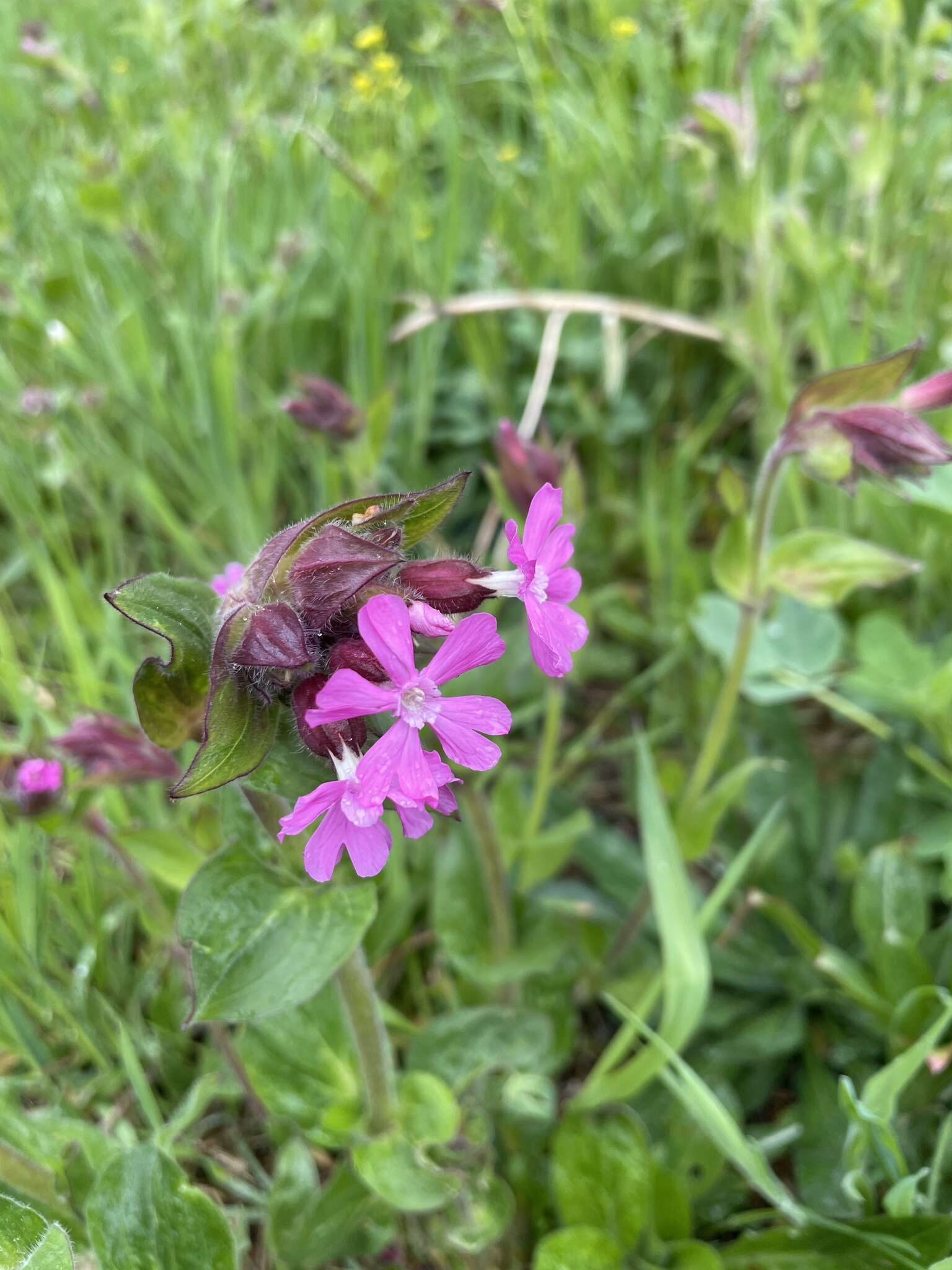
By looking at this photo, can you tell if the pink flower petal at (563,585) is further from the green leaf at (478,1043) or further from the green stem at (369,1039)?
the green leaf at (478,1043)

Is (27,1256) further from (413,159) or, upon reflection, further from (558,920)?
(413,159)

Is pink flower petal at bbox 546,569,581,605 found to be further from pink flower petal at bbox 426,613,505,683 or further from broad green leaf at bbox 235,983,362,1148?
broad green leaf at bbox 235,983,362,1148

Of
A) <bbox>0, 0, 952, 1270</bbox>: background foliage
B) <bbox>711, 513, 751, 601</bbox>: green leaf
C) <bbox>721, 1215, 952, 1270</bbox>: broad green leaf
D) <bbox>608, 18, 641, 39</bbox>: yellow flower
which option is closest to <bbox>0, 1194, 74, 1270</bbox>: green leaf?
<bbox>0, 0, 952, 1270</bbox>: background foliage

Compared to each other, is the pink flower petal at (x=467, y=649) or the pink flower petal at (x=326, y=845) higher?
the pink flower petal at (x=467, y=649)

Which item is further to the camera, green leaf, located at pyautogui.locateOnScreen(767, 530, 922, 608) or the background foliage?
green leaf, located at pyautogui.locateOnScreen(767, 530, 922, 608)

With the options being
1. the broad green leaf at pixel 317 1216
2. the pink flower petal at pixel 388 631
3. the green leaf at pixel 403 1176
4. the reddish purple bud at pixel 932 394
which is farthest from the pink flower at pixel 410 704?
the reddish purple bud at pixel 932 394

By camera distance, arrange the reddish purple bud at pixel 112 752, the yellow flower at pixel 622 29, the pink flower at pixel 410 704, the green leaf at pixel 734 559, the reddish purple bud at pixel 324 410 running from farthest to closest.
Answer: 1. the yellow flower at pixel 622 29
2. the reddish purple bud at pixel 324 410
3. the green leaf at pixel 734 559
4. the reddish purple bud at pixel 112 752
5. the pink flower at pixel 410 704

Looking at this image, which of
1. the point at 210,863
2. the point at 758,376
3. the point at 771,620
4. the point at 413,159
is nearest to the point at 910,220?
the point at 758,376
